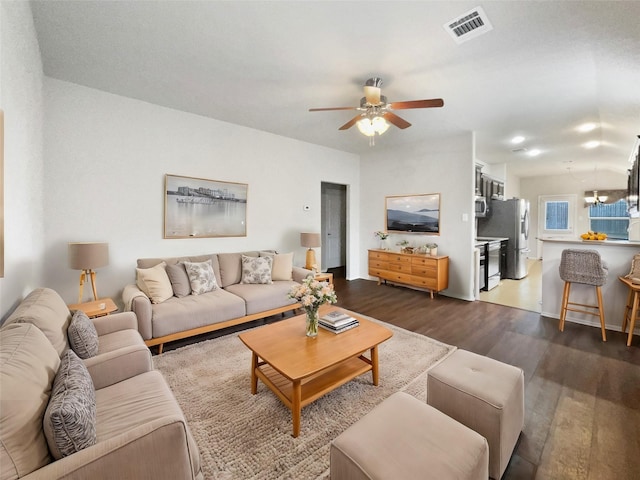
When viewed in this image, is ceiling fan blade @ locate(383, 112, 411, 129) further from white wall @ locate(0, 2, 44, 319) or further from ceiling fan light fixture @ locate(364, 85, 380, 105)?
white wall @ locate(0, 2, 44, 319)

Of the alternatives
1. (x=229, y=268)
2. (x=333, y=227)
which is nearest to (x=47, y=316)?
(x=229, y=268)

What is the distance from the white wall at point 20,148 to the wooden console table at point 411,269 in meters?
4.84

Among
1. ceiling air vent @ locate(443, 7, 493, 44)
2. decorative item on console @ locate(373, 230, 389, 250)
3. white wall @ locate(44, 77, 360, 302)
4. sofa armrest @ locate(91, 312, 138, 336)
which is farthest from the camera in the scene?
decorative item on console @ locate(373, 230, 389, 250)

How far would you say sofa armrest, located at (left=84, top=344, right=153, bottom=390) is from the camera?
5.26 feet

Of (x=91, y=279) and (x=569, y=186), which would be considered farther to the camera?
(x=569, y=186)

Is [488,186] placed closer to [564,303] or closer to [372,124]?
[564,303]

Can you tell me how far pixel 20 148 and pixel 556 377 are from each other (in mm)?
4566

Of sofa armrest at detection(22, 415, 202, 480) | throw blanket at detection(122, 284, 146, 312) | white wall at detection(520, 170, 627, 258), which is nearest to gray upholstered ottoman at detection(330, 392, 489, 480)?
sofa armrest at detection(22, 415, 202, 480)

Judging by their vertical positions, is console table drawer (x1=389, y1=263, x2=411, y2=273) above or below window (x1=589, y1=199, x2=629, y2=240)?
below

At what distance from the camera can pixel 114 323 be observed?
2.32m

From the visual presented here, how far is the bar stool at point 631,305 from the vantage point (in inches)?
110

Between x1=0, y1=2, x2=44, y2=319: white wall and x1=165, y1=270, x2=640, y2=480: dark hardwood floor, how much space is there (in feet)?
4.83

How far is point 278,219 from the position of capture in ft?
15.8

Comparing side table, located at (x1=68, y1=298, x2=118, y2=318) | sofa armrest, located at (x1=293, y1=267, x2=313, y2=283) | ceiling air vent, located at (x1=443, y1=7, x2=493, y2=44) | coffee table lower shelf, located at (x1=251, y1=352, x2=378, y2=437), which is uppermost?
ceiling air vent, located at (x1=443, y1=7, x2=493, y2=44)
